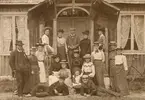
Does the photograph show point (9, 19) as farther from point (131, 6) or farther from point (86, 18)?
point (131, 6)

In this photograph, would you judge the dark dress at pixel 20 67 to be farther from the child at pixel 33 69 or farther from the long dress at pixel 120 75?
the long dress at pixel 120 75

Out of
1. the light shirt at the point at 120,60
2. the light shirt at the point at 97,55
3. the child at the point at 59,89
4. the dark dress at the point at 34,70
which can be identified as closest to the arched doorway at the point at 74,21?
the light shirt at the point at 97,55

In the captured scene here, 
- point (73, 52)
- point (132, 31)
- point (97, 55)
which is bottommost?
point (97, 55)

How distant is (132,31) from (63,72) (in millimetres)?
4725

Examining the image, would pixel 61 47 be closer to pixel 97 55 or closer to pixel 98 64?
pixel 97 55

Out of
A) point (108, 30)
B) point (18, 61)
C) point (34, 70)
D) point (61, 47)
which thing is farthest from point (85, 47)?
point (18, 61)

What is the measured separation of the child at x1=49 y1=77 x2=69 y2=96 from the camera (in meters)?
14.2

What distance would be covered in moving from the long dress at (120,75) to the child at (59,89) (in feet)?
6.56

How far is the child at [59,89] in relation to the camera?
14172mm

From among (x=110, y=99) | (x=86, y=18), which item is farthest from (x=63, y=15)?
(x=110, y=99)

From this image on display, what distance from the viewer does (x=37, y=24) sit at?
16.4 m

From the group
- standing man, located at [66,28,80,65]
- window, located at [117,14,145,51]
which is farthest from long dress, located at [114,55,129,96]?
window, located at [117,14,145,51]

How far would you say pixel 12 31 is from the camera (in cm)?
1773

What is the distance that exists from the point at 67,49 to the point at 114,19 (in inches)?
91.6
